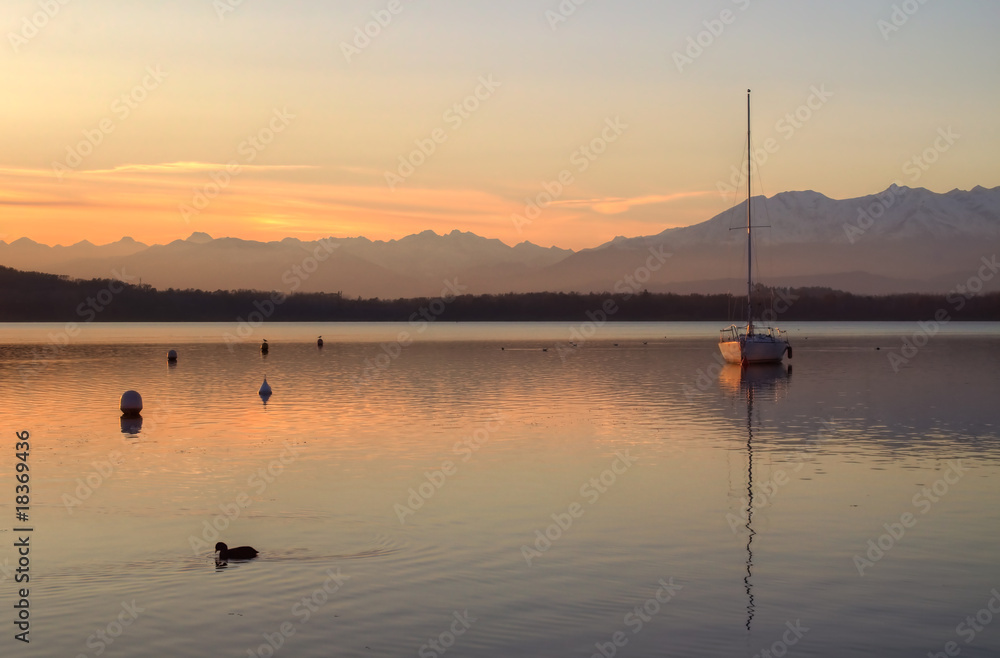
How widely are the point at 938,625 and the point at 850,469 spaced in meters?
14.9

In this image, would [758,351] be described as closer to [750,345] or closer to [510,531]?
[750,345]

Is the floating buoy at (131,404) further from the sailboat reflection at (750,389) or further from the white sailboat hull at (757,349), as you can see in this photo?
the white sailboat hull at (757,349)

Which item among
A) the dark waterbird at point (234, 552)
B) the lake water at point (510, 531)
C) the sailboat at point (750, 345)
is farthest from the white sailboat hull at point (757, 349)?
the dark waterbird at point (234, 552)

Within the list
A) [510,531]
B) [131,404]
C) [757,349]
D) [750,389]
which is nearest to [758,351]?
[757,349]

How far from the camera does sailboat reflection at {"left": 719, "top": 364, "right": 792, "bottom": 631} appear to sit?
1795 cm

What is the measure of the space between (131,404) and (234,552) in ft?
94.3

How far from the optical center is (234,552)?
60.9 ft

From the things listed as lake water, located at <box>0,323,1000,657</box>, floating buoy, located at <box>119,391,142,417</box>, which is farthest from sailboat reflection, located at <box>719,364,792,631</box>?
floating buoy, located at <box>119,391,142,417</box>

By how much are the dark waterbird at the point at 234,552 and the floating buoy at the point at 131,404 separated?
2844 centimetres

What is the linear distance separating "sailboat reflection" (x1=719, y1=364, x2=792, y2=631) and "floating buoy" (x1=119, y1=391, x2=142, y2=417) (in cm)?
2739

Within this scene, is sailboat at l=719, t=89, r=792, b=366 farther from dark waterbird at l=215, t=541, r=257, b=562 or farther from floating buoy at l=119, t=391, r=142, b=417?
Answer: dark waterbird at l=215, t=541, r=257, b=562

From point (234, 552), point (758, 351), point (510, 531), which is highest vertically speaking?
point (758, 351)

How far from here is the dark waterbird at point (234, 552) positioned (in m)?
18.5

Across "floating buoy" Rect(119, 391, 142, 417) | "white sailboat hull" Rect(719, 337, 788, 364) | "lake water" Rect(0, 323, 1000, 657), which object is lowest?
"lake water" Rect(0, 323, 1000, 657)
